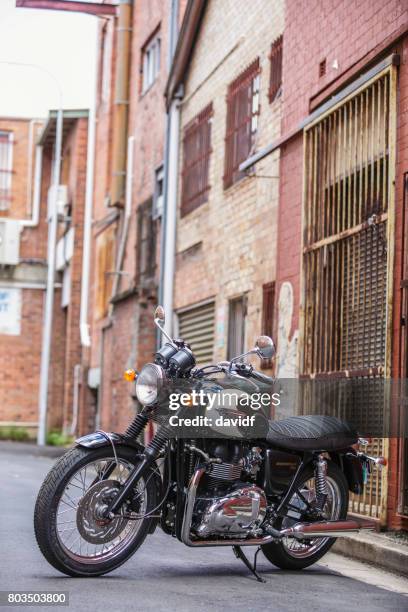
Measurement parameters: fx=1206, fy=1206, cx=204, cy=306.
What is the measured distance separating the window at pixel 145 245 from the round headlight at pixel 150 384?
13.4 metres

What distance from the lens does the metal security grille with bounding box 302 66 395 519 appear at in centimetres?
1003

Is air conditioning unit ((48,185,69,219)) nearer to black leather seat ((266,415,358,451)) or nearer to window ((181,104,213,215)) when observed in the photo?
window ((181,104,213,215))

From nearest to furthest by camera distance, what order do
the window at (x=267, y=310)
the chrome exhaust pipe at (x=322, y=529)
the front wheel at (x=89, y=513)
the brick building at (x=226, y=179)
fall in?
the front wheel at (x=89, y=513) < the chrome exhaust pipe at (x=322, y=529) < the window at (x=267, y=310) < the brick building at (x=226, y=179)

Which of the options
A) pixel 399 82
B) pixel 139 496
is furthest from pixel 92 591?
pixel 399 82

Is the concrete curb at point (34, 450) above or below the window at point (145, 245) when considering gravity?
below

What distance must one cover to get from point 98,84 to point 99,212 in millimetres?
2942

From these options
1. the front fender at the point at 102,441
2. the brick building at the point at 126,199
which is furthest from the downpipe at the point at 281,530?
the brick building at the point at 126,199

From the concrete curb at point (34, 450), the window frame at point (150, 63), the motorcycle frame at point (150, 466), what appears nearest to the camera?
the motorcycle frame at point (150, 466)

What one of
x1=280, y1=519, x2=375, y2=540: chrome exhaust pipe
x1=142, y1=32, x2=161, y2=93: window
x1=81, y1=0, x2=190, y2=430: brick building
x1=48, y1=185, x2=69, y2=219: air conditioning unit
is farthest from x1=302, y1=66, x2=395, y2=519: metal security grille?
x1=48, y1=185, x2=69, y2=219: air conditioning unit

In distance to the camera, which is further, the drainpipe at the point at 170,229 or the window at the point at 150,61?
the window at the point at 150,61

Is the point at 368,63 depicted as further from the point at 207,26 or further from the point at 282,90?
the point at 207,26

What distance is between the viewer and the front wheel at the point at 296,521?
296 inches

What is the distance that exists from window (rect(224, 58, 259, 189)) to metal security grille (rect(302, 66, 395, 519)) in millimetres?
3345

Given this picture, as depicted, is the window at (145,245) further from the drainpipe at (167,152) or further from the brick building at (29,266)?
the brick building at (29,266)
